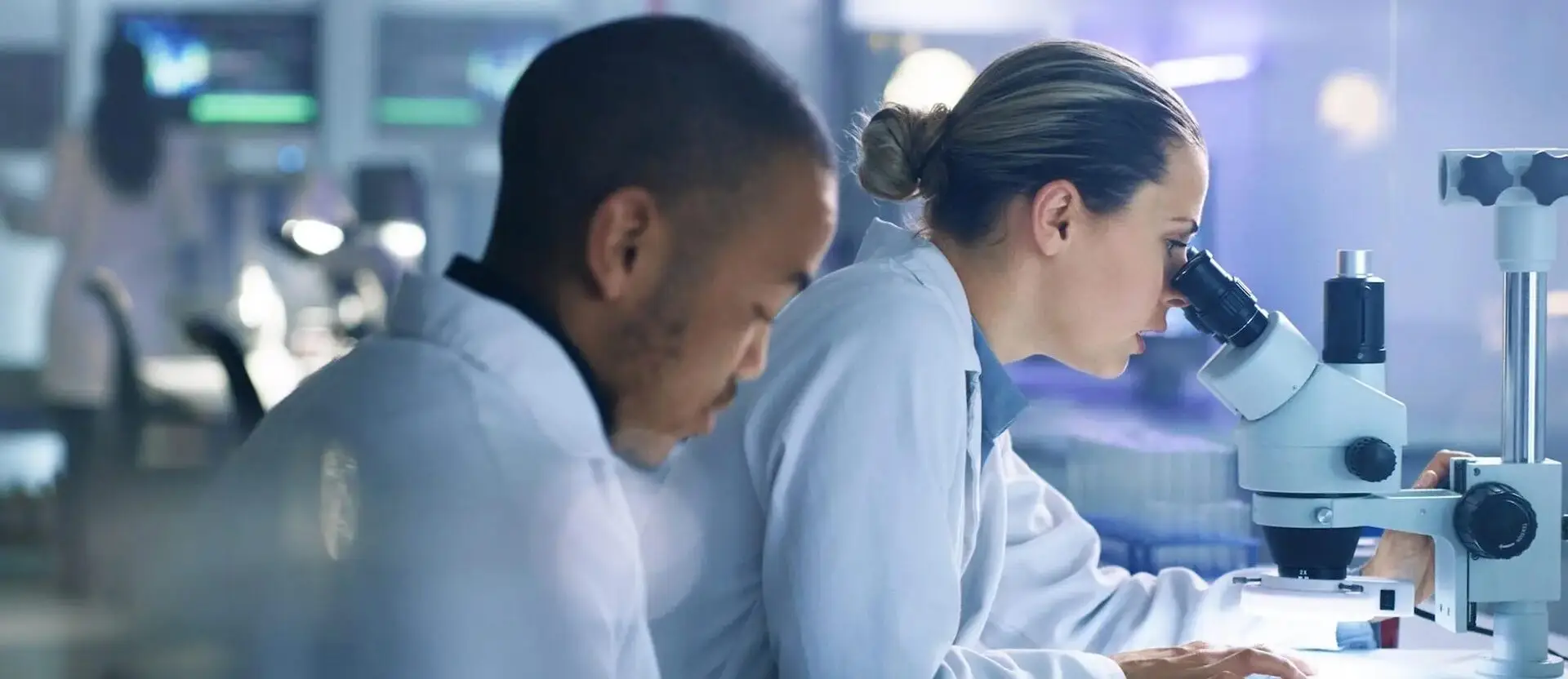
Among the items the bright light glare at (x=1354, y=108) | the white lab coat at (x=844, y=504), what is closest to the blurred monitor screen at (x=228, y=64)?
the white lab coat at (x=844, y=504)

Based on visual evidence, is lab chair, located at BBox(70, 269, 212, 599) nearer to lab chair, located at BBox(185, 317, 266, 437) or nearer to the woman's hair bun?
lab chair, located at BBox(185, 317, 266, 437)

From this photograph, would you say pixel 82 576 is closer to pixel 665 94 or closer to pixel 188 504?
pixel 188 504

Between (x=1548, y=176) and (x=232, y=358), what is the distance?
133 centimetres

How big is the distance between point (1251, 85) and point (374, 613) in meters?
2.29

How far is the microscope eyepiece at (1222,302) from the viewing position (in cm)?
146

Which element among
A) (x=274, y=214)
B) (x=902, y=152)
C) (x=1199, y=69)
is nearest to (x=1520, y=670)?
(x=902, y=152)

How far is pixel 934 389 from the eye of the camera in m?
1.31

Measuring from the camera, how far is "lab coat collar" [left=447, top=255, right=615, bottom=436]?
918 millimetres

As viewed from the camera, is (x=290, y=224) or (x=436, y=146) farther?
(x=436, y=146)

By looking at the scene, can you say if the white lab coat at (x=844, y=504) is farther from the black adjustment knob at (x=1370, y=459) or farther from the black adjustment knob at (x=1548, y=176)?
the black adjustment knob at (x=1548, y=176)

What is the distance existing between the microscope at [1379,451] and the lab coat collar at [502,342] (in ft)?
2.58

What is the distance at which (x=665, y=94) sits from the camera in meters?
0.93

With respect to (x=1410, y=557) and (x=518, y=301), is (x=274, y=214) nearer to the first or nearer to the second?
(x=518, y=301)

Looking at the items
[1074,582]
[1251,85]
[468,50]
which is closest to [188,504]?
[468,50]
